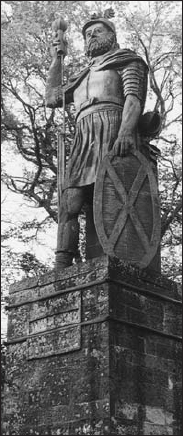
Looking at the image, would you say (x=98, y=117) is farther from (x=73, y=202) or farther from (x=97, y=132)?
(x=73, y=202)

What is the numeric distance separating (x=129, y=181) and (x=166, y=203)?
25.3 feet

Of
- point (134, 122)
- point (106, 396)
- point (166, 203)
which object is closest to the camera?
point (106, 396)

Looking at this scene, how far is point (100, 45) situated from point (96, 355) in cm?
382

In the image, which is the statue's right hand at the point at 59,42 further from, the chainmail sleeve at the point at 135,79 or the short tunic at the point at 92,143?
the short tunic at the point at 92,143

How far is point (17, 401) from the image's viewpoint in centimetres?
744

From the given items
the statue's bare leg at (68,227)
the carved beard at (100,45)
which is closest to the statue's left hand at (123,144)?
the statue's bare leg at (68,227)

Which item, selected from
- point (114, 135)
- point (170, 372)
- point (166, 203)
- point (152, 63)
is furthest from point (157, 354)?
point (152, 63)

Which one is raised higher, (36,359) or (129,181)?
(129,181)

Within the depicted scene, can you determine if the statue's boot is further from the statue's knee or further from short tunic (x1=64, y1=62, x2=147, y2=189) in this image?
short tunic (x1=64, y1=62, x2=147, y2=189)

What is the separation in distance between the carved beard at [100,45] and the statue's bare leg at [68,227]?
1.78 m

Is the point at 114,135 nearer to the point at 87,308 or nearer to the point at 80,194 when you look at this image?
the point at 80,194

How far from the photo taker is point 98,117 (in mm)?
8289

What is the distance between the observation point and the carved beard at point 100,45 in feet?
28.5

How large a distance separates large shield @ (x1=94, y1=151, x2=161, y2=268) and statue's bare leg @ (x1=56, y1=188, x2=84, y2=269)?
1.36 ft
